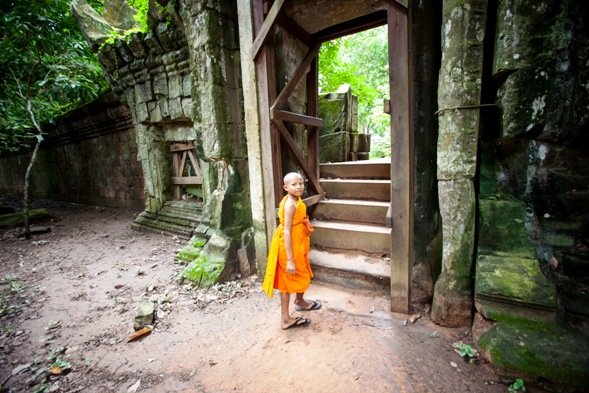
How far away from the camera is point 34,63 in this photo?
5.38 m

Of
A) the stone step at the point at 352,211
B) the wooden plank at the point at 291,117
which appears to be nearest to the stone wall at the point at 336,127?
the wooden plank at the point at 291,117

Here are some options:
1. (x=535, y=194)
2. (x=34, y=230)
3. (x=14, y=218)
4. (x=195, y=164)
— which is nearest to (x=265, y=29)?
(x=535, y=194)

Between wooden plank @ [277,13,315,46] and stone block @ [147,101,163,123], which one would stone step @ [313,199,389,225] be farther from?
stone block @ [147,101,163,123]

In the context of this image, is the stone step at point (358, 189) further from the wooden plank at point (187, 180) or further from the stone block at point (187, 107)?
the wooden plank at point (187, 180)

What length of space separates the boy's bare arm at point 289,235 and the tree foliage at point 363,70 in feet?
18.9

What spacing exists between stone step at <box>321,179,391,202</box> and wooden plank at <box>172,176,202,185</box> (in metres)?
2.92

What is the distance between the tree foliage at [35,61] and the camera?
5.27 metres

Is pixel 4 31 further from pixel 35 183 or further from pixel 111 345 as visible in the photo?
pixel 35 183

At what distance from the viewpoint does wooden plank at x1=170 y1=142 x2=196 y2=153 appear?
18.3ft

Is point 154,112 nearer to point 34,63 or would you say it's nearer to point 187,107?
point 187,107

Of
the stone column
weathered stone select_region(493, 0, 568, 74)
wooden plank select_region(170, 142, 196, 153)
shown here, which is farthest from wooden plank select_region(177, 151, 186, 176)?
weathered stone select_region(493, 0, 568, 74)

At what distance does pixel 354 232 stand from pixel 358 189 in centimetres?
86

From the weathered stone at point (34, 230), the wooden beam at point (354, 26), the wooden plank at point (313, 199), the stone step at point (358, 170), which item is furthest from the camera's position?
the weathered stone at point (34, 230)

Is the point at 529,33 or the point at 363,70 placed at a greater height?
the point at 363,70
